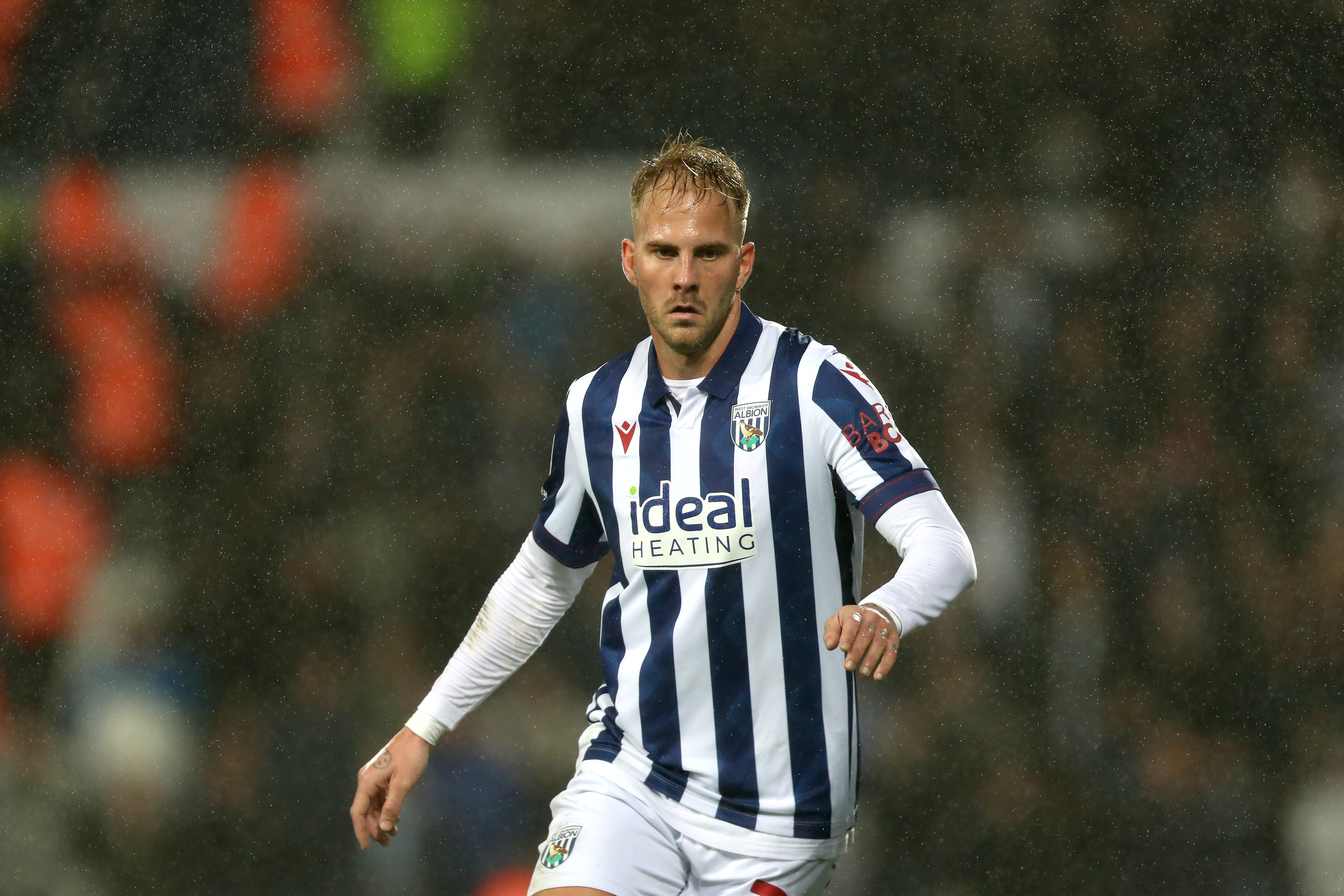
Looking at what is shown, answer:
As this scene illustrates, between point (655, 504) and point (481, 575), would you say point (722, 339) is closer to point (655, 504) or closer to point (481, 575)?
point (655, 504)

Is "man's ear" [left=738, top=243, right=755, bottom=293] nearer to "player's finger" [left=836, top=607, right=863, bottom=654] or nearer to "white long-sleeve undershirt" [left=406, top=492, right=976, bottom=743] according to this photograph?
"white long-sleeve undershirt" [left=406, top=492, right=976, bottom=743]

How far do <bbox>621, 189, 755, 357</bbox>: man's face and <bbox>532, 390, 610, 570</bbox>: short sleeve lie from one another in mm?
266

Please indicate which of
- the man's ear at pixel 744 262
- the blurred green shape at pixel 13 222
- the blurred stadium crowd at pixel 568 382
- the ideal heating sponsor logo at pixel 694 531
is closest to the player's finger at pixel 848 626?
the ideal heating sponsor logo at pixel 694 531

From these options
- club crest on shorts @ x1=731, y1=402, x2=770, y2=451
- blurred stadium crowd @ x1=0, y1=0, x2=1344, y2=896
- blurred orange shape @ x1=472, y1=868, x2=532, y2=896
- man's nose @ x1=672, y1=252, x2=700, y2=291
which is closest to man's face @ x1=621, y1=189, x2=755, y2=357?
man's nose @ x1=672, y1=252, x2=700, y2=291

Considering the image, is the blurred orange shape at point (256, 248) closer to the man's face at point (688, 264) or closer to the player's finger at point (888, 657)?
the man's face at point (688, 264)

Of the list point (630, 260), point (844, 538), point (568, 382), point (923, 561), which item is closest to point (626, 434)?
point (630, 260)

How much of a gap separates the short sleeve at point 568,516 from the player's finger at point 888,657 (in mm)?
712

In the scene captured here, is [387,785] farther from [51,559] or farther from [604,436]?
[51,559]

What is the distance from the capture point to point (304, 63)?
356cm

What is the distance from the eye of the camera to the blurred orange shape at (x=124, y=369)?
3.62m

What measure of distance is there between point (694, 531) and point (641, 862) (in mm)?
488

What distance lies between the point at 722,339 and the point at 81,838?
107 inches

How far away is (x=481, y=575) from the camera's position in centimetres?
356

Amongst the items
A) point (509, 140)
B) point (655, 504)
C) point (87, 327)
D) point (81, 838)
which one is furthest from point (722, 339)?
point (81, 838)
